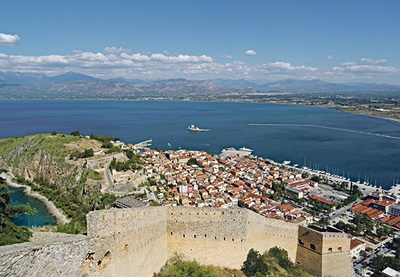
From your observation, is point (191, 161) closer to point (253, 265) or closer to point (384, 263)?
point (384, 263)

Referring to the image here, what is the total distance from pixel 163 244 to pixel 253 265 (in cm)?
374

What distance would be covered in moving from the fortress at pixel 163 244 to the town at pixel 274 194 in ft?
29.1

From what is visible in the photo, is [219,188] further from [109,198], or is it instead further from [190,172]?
[109,198]

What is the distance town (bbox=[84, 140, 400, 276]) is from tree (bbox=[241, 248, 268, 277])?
32.6 ft

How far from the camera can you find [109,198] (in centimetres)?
2122

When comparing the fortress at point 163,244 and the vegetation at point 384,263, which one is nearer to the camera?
the fortress at point 163,244

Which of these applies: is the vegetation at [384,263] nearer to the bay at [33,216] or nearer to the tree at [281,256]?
the tree at [281,256]

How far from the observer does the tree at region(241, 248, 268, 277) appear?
10.3m

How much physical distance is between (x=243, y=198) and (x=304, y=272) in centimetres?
1735

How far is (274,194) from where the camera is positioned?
32.6 metres

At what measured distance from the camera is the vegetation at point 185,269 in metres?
8.77

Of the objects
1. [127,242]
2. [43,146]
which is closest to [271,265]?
[127,242]

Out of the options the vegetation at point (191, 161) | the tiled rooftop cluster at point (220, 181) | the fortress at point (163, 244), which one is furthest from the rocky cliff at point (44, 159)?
the fortress at point (163, 244)

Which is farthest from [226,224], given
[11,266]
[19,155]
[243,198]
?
[19,155]
